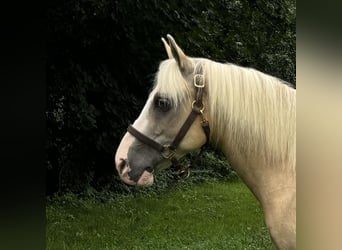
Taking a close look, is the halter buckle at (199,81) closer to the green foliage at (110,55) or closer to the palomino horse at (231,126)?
the palomino horse at (231,126)

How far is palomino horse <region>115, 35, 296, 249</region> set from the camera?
1.68 metres

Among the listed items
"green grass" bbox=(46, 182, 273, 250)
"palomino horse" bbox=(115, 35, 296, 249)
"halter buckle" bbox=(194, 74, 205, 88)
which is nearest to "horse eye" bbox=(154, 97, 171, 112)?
"palomino horse" bbox=(115, 35, 296, 249)

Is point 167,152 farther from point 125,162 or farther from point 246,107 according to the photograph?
point 246,107

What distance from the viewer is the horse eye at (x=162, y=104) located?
1763 millimetres

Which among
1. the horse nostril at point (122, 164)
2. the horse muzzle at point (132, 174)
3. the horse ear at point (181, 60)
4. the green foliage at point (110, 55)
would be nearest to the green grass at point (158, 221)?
the green foliage at point (110, 55)

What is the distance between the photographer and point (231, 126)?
1.72 metres

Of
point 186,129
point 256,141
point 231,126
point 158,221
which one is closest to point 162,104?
point 186,129

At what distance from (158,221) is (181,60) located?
136cm

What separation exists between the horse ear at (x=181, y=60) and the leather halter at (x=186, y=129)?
3 cm

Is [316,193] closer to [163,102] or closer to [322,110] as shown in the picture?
[322,110]

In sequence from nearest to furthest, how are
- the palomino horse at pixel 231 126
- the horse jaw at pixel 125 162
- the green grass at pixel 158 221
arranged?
the palomino horse at pixel 231 126, the horse jaw at pixel 125 162, the green grass at pixel 158 221

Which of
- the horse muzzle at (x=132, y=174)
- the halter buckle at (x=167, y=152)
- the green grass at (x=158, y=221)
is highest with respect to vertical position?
the halter buckle at (x=167, y=152)

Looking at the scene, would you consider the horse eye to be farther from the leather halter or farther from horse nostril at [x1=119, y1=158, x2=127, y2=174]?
horse nostril at [x1=119, y1=158, x2=127, y2=174]

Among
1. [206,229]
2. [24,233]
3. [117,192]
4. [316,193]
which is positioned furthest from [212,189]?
[316,193]
